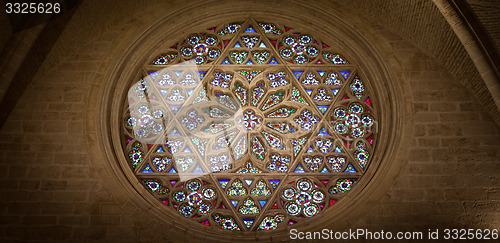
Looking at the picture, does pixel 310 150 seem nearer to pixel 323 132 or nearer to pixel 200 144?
pixel 323 132

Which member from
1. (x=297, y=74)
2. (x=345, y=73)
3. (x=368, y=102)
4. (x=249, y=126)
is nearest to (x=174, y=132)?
(x=249, y=126)

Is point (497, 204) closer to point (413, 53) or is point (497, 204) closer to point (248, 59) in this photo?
point (413, 53)

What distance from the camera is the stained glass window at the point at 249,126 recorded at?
7.52 m

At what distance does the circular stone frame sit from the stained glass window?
0.42ft

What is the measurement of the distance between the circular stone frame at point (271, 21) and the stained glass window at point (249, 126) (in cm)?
13

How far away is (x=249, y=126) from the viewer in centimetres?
805

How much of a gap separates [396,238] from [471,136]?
168 cm

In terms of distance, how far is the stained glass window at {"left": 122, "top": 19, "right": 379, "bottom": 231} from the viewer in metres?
7.52

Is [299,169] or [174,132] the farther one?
[174,132]

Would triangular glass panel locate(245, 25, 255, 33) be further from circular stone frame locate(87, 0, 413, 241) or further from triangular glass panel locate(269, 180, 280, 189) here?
triangular glass panel locate(269, 180, 280, 189)

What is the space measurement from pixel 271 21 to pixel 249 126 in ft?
5.60

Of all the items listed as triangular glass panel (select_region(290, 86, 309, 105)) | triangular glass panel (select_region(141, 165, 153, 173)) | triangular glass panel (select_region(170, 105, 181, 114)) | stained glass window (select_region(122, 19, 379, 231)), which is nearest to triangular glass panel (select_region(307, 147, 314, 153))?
stained glass window (select_region(122, 19, 379, 231))

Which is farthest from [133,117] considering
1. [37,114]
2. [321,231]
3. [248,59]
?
[321,231]

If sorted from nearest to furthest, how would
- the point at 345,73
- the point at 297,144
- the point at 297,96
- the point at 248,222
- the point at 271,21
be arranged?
the point at 248,222 → the point at 297,144 → the point at 297,96 → the point at 345,73 → the point at 271,21
